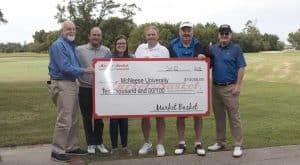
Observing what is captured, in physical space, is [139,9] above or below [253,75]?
above

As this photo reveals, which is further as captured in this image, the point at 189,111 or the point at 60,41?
the point at 189,111

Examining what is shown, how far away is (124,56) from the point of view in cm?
866

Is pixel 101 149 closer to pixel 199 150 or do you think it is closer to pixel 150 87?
pixel 150 87

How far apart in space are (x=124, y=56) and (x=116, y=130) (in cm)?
117

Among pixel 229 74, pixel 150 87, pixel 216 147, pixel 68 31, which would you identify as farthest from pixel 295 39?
pixel 68 31

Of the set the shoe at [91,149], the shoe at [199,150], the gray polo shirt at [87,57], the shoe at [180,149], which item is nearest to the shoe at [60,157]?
the shoe at [91,149]

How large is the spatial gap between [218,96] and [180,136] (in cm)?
87

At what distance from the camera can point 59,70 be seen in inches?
316

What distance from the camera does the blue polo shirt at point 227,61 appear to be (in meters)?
8.68

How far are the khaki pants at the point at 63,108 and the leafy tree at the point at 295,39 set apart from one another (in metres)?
101

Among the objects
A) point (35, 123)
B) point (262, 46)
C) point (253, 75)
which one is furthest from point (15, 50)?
point (35, 123)

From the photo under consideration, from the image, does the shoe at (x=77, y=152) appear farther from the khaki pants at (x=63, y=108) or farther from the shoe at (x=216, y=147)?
the shoe at (x=216, y=147)

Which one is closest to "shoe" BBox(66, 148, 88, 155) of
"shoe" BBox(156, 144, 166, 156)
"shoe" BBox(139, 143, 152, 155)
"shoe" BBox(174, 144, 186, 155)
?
"shoe" BBox(139, 143, 152, 155)

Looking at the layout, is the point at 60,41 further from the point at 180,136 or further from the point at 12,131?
the point at 12,131
